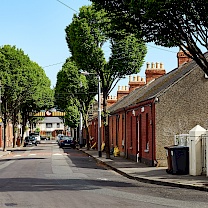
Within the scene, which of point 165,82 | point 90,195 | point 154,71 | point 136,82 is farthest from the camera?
point 136,82

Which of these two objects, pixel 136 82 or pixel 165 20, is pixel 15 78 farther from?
pixel 165 20

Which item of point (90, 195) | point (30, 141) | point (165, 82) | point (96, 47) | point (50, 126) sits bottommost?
point (90, 195)

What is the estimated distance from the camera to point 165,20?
15.6 metres

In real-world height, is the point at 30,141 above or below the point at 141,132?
below

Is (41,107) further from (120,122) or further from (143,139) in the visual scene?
(143,139)

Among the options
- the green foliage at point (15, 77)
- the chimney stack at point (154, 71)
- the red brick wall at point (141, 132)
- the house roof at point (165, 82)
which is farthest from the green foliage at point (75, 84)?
the red brick wall at point (141, 132)

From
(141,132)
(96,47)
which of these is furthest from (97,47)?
(141,132)

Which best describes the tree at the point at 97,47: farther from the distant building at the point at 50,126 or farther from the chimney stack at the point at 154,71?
the distant building at the point at 50,126

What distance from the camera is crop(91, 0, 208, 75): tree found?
14.8 metres

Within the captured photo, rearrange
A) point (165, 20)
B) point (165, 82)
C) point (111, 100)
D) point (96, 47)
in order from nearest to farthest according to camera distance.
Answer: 1. point (165, 20)
2. point (165, 82)
3. point (96, 47)
4. point (111, 100)

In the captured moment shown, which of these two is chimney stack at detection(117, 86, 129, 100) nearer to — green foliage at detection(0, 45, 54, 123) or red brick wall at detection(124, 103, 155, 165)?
green foliage at detection(0, 45, 54, 123)

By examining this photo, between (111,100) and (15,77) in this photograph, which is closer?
(15,77)

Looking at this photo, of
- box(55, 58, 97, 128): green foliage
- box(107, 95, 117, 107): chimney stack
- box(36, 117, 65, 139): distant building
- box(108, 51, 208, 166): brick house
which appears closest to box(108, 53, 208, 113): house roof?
box(108, 51, 208, 166): brick house

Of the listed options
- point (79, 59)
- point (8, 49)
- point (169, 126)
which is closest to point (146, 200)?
point (169, 126)
